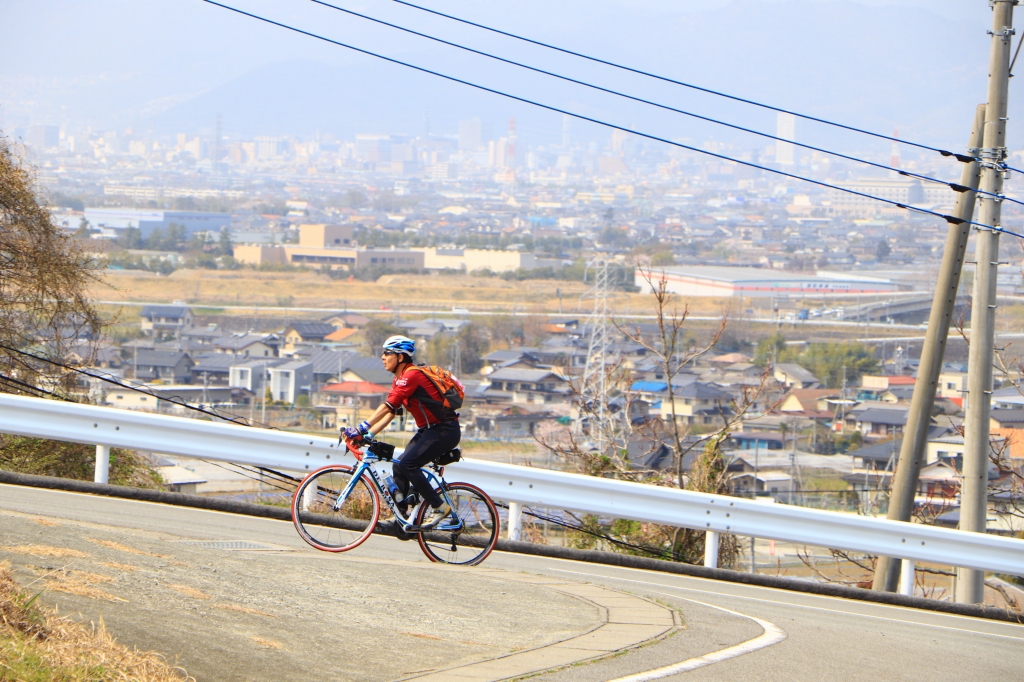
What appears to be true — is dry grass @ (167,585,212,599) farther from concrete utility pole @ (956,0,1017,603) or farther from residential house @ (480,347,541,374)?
residential house @ (480,347,541,374)

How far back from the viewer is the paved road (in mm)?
5457

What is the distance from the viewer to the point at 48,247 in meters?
16.2

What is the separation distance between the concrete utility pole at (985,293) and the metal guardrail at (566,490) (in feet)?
3.12

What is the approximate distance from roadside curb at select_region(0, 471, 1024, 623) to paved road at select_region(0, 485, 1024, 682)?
0.36m

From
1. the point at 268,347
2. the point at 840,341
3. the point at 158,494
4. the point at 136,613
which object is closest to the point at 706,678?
the point at 136,613

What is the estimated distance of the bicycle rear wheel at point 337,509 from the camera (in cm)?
693

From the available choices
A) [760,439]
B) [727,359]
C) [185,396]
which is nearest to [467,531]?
[760,439]

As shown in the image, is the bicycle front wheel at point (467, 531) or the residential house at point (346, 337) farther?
the residential house at point (346, 337)

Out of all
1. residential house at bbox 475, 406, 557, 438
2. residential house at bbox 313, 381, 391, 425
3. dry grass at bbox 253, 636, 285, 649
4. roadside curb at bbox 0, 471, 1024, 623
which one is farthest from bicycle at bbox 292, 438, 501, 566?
residential house at bbox 475, 406, 557, 438

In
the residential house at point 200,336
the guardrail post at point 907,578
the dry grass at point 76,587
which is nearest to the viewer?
the dry grass at point 76,587

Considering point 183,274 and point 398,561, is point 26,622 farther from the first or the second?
point 183,274

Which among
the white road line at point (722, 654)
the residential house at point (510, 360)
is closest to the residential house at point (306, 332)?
the residential house at point (510, 360)

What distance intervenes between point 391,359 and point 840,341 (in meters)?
66.8

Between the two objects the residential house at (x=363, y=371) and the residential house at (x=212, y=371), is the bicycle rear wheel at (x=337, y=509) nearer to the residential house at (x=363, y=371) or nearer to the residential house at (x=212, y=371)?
the residential house at (x=363, y=371)
